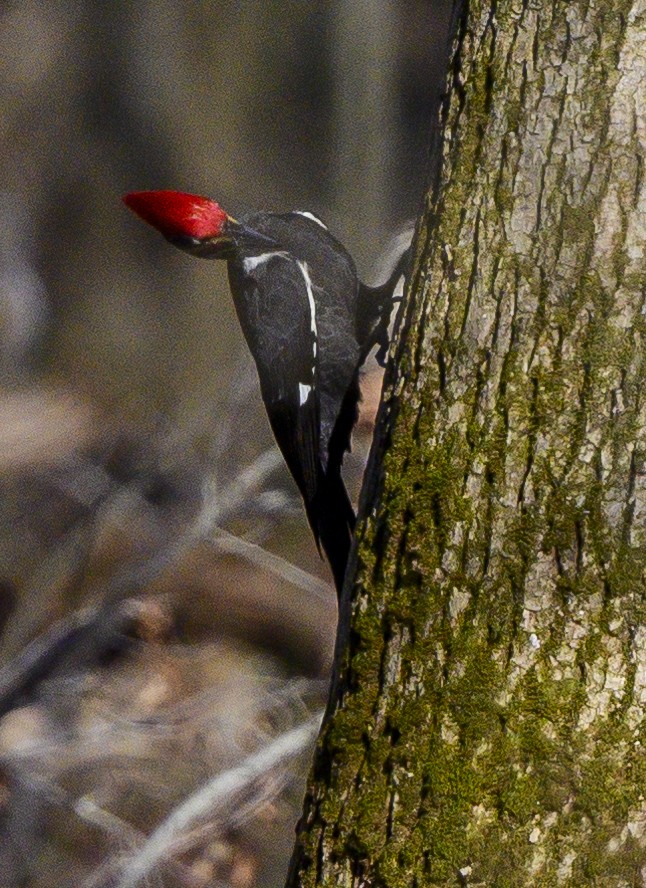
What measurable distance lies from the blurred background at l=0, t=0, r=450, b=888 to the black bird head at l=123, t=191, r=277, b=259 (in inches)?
19.2

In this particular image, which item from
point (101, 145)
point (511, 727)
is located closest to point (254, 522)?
point (511, 727)

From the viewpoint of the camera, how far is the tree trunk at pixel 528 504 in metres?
1.58

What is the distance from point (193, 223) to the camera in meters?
2.80

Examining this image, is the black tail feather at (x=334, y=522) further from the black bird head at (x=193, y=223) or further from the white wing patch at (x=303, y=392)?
the black bird head at (x=193, y=223)

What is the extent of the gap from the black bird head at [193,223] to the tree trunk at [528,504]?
3.97 ft

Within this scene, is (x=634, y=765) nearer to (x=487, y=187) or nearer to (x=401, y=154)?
(x=487, y=187)

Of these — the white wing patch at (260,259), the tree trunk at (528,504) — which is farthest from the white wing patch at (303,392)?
the tree trunk at (528,504)

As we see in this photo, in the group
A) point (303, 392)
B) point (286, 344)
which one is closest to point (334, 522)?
point (303, 392)

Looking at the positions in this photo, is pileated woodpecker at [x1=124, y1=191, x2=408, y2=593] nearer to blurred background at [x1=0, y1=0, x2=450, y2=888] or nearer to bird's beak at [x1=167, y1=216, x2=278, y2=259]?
bird's beak at [x1=167, y1=216, x2=278, y2=259]

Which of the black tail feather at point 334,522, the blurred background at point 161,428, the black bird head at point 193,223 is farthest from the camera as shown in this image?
the blurred background at point 161,428

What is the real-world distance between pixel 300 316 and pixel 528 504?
143 centimetres

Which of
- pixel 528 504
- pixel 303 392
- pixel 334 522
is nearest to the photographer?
pixel 528 504

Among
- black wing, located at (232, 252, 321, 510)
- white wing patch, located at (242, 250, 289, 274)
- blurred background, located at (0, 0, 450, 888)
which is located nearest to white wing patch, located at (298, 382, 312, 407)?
black wing, located at (232, 252, 321, 510)

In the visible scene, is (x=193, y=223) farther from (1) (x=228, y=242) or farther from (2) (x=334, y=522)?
(2) (x=334, y=522)
